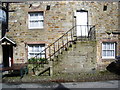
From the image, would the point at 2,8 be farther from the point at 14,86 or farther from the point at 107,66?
the point at 107,66

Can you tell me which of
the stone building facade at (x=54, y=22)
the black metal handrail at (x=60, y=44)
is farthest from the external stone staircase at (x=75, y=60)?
the stone building facade at (x=54, y=22)

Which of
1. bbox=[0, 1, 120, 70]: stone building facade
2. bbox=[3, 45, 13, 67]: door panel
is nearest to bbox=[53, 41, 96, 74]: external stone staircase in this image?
bbox=[0, 1, 120, 70]: stone building facade

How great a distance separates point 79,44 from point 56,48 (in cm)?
239

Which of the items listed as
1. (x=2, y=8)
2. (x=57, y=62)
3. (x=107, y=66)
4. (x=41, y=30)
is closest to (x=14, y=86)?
(x=57, y=62)

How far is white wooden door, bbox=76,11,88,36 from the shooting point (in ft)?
36.5

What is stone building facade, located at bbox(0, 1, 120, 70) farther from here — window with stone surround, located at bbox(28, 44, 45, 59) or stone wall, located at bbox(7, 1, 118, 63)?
window with stone surround, located at bbox(28, 44, 45, 59)

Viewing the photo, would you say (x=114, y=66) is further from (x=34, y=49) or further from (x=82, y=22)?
(x=34, y=49)

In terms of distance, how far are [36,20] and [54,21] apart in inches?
67.6

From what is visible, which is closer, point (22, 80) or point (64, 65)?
point (22, 80)

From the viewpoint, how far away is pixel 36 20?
11.1m

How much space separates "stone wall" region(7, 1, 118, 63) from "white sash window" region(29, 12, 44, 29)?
38cm

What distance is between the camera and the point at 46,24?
35.6 ft

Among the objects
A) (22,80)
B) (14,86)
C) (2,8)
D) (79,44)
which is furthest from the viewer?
→ (2,8)

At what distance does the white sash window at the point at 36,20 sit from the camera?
11062 mm
